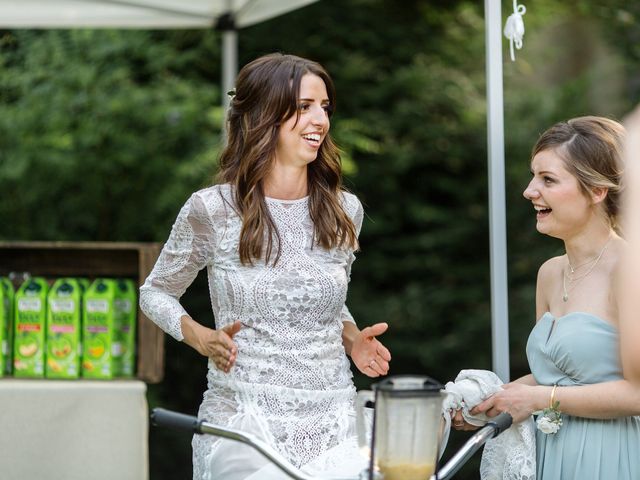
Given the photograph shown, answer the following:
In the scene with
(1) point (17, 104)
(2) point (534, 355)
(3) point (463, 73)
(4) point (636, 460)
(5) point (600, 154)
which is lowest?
(4) point (636, 460)

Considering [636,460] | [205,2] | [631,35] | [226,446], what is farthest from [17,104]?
[636,460]

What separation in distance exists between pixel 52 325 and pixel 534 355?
68.3 inches

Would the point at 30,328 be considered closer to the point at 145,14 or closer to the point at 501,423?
the point at 145,14

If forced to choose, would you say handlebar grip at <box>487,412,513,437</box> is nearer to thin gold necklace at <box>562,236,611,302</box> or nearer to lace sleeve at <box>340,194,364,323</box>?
thin gold necklace at <box>562,236,611,302</box>

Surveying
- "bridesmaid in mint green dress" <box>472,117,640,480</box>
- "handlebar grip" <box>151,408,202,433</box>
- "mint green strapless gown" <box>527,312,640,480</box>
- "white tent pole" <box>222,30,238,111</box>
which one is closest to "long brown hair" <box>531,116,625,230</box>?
"bridesmaid in mint green dress" <box>472,117,640,480</box>

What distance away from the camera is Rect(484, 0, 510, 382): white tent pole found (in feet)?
8.85

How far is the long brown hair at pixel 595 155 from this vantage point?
7.45 feet

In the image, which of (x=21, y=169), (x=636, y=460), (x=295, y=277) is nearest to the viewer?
(x=636, y=460)

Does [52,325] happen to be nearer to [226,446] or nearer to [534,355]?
[226,446]

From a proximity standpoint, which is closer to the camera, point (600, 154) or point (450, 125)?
point (600, 154)

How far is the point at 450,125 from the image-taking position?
6.88 metres

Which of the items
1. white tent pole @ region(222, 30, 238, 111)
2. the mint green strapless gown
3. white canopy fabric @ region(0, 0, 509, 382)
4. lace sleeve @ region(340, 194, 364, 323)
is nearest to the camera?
the mint green strapless gown

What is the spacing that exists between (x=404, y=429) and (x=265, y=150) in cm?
103

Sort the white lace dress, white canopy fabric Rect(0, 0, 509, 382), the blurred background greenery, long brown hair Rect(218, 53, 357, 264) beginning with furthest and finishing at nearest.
A: the blurred background greenery < white canopy fabric Rect(0, 0, 509, 382) < long brown hair Rect(218, 53, 357, 264) < the white lace dress
